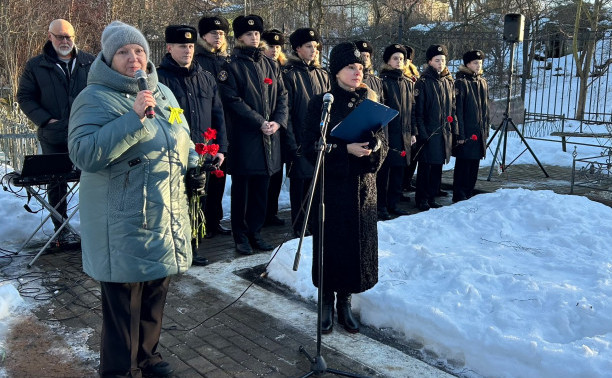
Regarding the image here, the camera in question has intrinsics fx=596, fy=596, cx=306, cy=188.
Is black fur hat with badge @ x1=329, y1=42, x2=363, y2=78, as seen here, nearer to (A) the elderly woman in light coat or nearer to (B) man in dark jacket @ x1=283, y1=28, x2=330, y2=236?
(A) the elderly woman in light coat

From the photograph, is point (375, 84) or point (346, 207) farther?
point (375, 84)

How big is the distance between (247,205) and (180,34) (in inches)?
78.7

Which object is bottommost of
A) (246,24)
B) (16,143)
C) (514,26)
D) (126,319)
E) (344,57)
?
(126,319)

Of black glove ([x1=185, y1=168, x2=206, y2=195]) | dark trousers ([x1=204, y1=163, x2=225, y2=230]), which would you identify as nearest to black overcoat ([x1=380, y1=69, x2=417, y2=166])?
dark trousers ([x1=204, y1=163, x2=225, y2=230])

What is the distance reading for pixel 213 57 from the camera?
6.95 m

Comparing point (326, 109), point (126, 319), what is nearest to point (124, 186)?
point (126, 319)

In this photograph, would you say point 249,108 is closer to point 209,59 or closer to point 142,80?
point 209,59

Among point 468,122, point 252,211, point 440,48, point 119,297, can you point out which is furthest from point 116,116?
point 468,122

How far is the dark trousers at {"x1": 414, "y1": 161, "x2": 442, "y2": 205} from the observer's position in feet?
28.9

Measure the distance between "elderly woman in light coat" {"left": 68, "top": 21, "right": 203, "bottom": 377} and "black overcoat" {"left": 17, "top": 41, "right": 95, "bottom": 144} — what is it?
10.9ft

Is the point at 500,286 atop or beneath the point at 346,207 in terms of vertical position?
beneath

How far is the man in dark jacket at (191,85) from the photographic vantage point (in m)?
5.64

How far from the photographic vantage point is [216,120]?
20.1ft

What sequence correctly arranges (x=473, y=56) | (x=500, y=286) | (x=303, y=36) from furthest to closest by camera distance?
(x=473, y=56) < (x=303, y=36) < (x=500, y=286)
